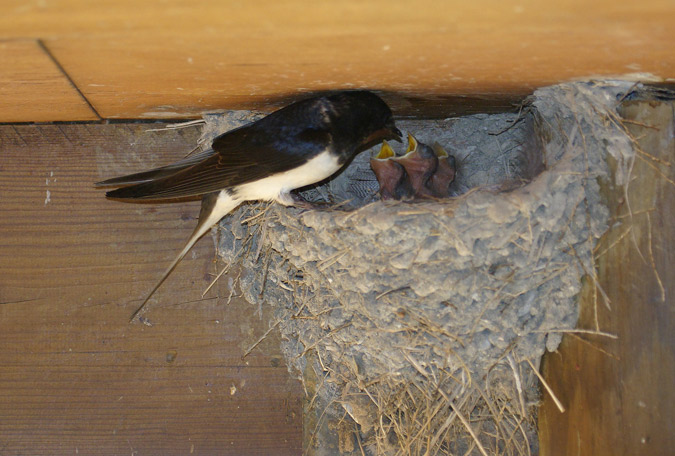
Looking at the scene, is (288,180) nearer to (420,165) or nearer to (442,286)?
(420,165)

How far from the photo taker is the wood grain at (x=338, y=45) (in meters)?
1.20

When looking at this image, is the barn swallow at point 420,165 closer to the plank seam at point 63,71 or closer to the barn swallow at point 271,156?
the barn swallow at point 271,156

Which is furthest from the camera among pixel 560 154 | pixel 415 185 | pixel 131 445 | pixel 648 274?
pixel 415 185

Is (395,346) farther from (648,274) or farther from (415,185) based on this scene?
(648,274)

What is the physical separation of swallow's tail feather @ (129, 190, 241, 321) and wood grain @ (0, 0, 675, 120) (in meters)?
0.31

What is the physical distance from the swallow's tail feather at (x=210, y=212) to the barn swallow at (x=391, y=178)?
1.57 ft

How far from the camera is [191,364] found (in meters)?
2.13

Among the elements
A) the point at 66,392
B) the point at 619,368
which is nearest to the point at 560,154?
the point at 619,368

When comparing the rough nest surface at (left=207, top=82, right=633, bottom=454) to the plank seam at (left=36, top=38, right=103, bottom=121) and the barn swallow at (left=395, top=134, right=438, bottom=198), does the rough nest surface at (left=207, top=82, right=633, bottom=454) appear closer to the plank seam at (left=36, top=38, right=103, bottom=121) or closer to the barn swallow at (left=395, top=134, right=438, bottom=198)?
the barn swallow at (left=395, top=134, right=438, bottom=198)

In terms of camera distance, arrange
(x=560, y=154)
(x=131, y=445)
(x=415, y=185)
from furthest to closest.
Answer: (x=415, y=185) → (x=131, y=445) → (x=560, y=154)

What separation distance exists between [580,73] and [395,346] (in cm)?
88

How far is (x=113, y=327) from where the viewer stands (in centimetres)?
214

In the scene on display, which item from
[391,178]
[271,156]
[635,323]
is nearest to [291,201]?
[271,156]

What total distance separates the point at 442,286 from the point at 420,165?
0.50m
